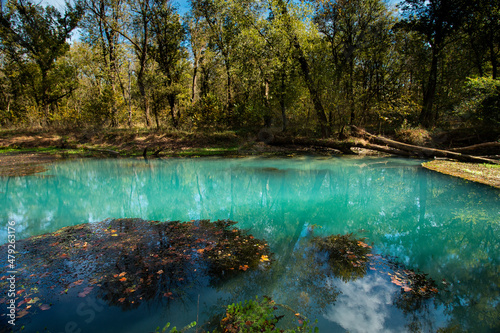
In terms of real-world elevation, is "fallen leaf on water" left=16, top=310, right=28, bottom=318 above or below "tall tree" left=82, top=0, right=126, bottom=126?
below

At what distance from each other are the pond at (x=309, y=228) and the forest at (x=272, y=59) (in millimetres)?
11221

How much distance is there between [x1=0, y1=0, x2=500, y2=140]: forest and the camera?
22078 millimetres

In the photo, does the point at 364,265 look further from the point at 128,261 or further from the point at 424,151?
the point at 424,151

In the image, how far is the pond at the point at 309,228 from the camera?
3.43 metres

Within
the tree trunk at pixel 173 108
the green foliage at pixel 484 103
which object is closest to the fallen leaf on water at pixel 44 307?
the green foliage at pixel 484 103

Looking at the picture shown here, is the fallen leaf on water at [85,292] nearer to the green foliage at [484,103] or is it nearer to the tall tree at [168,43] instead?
the green foliage at [484,103]

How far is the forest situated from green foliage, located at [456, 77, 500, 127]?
0.45ft

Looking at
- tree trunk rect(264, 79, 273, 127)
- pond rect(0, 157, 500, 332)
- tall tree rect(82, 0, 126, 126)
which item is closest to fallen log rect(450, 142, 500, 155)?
pond rect(0, 157, 500, 332)

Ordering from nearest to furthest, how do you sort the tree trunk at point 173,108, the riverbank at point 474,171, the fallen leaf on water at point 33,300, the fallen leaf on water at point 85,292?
the fallen leaf on water at point 33,300, the fallen leaf on water at point 85,292, the riverbank at point 474,171, the tree trunk at point 173,108

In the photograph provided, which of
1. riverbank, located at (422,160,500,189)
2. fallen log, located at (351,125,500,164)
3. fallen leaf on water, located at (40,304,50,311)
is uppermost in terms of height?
fallen log, located at (351,125,500,164)

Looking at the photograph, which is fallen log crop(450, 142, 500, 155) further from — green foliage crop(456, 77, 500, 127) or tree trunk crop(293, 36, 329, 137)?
tree trunk crop(293, 36, 329, 137)

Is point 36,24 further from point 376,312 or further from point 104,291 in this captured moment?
point 376,312

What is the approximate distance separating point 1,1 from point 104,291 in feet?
121

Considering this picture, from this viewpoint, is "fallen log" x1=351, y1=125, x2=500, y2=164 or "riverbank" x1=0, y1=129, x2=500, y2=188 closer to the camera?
"fallen log" x1=351, y1=125, x2=500, y2=164
